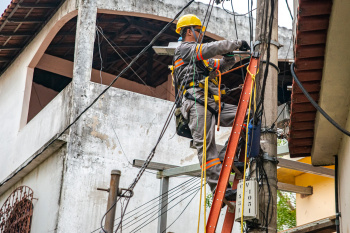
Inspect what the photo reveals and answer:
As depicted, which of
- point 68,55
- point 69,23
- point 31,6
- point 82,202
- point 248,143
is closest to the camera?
point 248,143

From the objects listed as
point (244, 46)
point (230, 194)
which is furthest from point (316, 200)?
point (230, 194)

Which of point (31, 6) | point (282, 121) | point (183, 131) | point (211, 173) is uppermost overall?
point (31, 6)

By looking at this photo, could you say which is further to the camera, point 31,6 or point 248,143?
point 31,6

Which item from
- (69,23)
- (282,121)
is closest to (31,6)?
(69,23)

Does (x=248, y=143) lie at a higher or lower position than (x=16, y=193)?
lower

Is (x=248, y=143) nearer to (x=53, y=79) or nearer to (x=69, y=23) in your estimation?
(x=69, y=23)

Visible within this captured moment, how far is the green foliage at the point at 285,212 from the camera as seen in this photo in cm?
1683

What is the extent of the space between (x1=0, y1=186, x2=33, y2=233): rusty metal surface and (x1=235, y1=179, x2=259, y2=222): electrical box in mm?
7158

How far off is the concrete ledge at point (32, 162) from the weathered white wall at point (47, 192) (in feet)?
0.32

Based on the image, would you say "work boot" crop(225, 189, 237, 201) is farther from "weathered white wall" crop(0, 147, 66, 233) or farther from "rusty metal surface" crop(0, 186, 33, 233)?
"rusty metal surface" crop(0, 186, 33, 233)

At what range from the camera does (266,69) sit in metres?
6.41

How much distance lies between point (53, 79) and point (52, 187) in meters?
6.22

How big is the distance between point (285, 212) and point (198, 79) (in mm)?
10401

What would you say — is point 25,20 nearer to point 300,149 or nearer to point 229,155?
point 300,149
